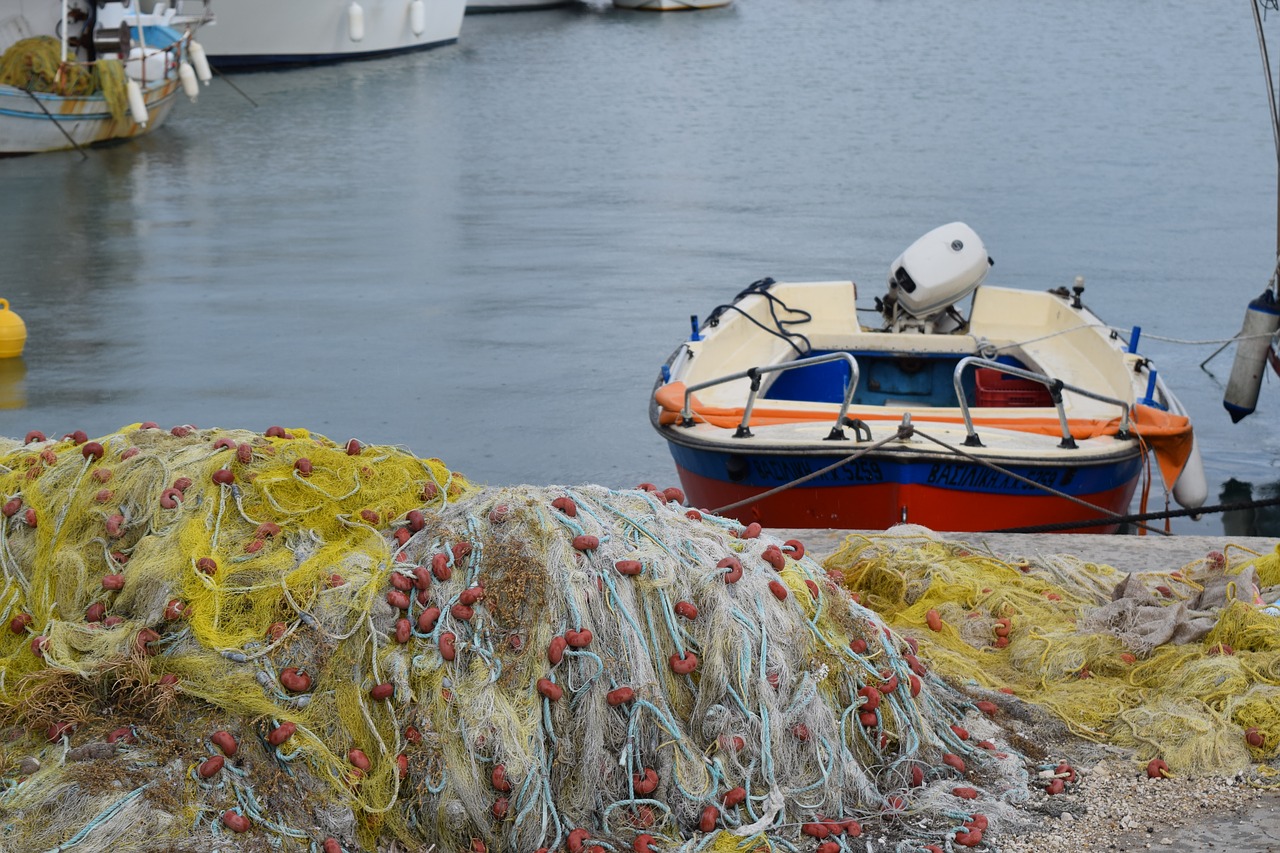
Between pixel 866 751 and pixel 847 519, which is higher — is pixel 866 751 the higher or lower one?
the higher one

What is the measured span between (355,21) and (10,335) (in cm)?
2680

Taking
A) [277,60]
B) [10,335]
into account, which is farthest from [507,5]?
[10,335]

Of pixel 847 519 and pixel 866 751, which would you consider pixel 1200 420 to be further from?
pixel 866 751

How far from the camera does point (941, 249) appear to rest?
10289 millimetres

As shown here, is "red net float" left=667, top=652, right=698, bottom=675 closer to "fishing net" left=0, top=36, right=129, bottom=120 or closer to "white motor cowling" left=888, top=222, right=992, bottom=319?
"white motor cowling" left=888, top=222, right=992, bottom=319

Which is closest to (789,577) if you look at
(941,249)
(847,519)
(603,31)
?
(847,519)

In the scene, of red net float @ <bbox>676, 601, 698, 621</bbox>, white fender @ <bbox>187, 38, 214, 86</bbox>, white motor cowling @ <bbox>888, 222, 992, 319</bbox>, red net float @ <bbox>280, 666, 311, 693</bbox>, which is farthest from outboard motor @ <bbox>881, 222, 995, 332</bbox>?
white fender @ <bbox>187, 38, 214, 86</bbox>

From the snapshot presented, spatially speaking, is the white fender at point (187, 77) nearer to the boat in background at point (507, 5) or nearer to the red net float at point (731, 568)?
the red net float at point (731, 568)

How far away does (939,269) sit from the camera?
33.7 feet

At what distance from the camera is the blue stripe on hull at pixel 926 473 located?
7.56 metres

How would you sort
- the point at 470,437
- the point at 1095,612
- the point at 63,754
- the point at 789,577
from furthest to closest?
the point at 470,437
the point at 1095,612
the point at 789,577
the point at 63,754

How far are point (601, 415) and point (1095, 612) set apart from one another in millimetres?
7668

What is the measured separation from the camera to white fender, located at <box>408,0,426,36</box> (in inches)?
1583

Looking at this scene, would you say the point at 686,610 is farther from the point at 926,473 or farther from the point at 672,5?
the point at 672,5
